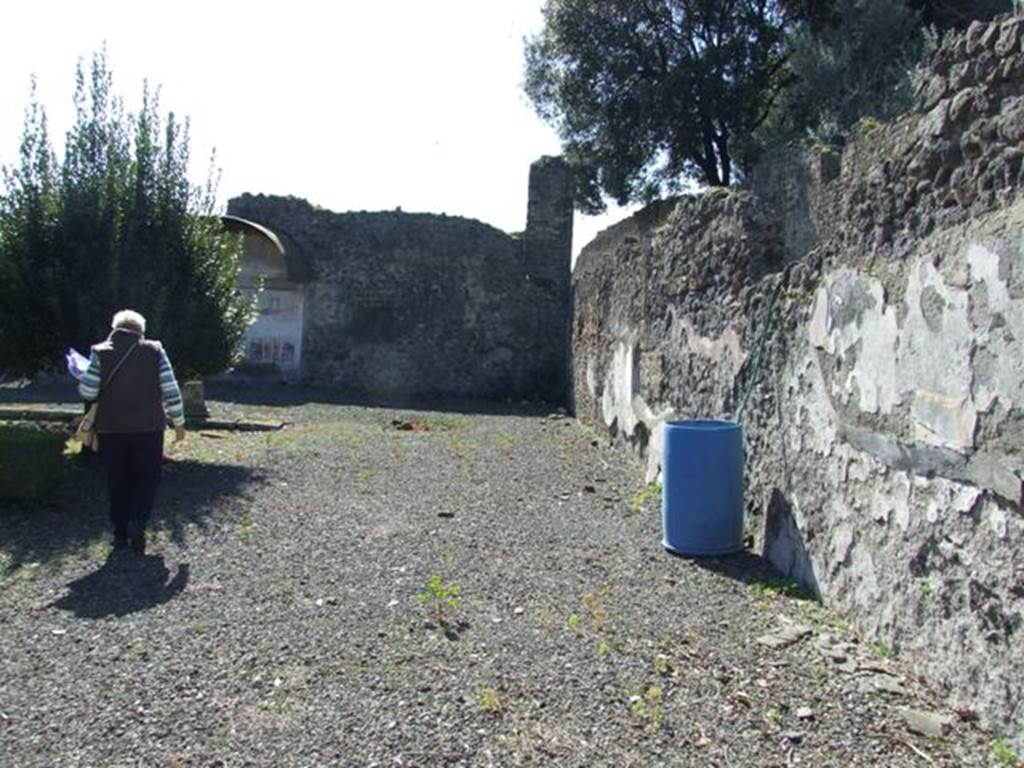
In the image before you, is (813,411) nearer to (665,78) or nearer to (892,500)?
(892,500)

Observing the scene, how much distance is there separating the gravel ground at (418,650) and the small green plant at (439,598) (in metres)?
Result: 0.04

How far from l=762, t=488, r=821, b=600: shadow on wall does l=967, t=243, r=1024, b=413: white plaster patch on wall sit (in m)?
1.85

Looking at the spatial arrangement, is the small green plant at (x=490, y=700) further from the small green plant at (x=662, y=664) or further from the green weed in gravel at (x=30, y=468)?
the green weed in gravel at (x=30, y=468)

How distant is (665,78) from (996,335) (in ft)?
54.6

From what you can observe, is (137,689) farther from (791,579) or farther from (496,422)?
(496,422)

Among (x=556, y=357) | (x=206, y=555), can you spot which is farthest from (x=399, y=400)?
(x=206, y=555)

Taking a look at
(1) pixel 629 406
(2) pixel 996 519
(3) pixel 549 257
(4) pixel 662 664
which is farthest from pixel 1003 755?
(3) pixel 549 257

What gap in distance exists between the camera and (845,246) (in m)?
4.71

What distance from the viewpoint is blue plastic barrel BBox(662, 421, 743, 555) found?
5637 millimetres

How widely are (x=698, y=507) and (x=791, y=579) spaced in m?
0.75

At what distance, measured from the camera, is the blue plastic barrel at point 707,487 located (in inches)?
222

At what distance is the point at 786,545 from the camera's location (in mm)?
5285

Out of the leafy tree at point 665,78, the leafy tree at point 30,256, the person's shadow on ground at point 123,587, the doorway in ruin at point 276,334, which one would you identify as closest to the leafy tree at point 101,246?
the leafy tree at point 30,256

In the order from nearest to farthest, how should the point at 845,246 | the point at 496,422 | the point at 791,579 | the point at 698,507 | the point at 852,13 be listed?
the point at 845,246
the point at 791,579
the point at 698,507
the point at 496,422
the point at 852,13
